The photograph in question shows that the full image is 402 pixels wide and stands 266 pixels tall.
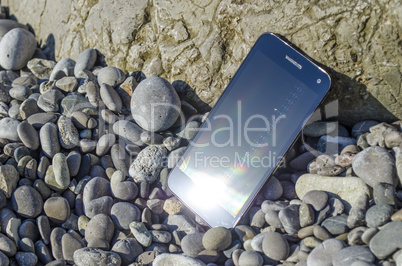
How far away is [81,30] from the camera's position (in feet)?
10.8

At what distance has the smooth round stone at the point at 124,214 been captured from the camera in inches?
89.0

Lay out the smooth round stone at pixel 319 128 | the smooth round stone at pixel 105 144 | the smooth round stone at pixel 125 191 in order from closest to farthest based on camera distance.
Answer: the smooth round stone at pixel 125 191
the smooth round stone at pixel 319 128
the smooth round stone at pixel 105 144

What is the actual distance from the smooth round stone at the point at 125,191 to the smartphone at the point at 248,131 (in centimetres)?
23

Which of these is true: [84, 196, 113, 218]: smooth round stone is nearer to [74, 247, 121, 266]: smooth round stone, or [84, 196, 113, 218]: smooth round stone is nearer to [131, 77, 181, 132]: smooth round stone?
[74, 247, 121, 266]: smooth round stone

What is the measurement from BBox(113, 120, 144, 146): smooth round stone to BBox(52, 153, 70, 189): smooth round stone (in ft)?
1.31

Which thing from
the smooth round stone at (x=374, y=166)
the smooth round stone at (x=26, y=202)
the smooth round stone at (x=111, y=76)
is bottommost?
the smooth round stone at (x=26, y=202)

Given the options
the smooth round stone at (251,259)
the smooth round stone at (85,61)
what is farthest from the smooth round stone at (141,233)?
the smooth round stone at (85,61)

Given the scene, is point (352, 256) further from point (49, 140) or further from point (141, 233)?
point (49, 140)

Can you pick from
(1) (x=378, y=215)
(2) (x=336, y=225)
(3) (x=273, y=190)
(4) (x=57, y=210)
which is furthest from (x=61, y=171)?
(1) (x=378, y=215)

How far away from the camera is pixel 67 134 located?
102 inches

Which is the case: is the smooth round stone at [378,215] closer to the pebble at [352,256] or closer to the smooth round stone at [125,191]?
the pebble at [352,256]

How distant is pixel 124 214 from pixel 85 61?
4.48ft

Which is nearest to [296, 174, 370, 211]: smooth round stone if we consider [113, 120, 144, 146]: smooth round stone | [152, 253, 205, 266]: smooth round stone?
[152, 253, 205, 266]: smooth round stone

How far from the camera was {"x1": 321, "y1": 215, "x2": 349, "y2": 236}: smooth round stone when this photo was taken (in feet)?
6.34
